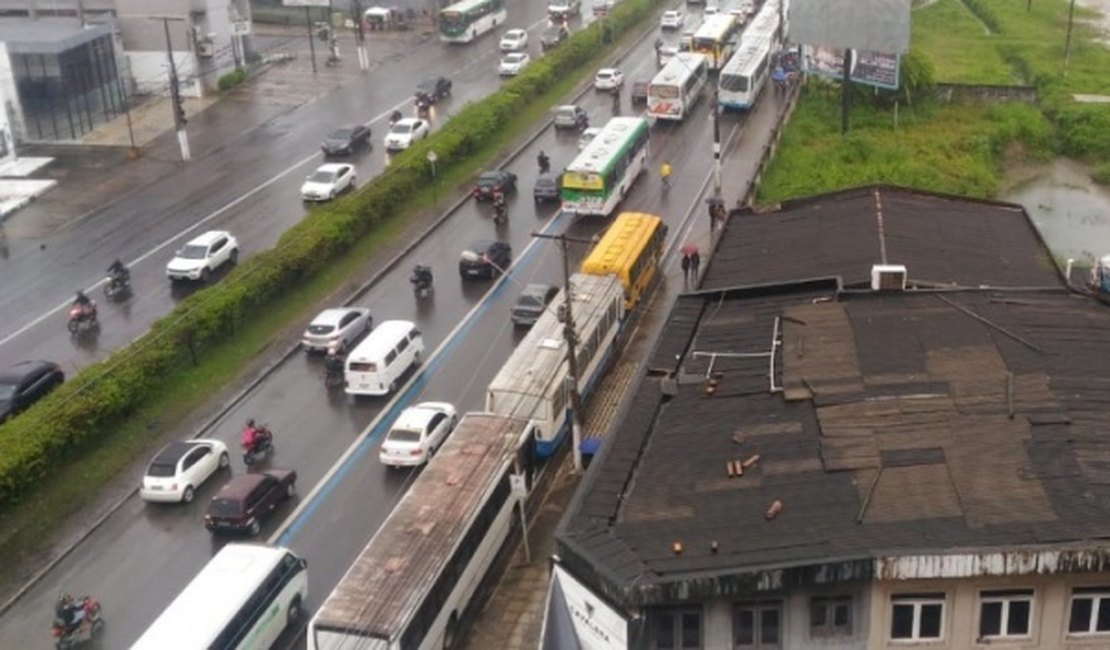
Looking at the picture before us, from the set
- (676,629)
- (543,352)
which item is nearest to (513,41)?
(543,352)

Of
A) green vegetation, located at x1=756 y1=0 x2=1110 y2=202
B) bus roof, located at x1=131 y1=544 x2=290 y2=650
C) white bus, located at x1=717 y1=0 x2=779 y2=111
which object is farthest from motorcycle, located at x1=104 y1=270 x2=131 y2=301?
white bus, located at x1=717 y1=0 x2=779 y2=111

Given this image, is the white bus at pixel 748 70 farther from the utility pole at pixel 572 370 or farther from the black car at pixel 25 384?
the black car at pixel 25 384

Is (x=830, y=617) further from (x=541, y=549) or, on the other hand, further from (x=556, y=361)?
(x=556, y=361)

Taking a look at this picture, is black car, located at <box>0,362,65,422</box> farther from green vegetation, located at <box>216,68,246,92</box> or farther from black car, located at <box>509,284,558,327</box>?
green vegetation, located at <box>216,68,246,92</box>

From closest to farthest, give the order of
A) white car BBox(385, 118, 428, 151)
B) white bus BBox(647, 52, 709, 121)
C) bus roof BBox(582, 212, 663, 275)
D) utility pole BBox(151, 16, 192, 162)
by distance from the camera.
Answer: bus roof BBox(582, 212, 663, 275), utility pole BBox(151, 16, 192, 162), white car BBox(385, 118, 428, 151), white bus BBox(647, 52, 709, 121)

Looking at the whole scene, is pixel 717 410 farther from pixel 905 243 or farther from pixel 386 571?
pixel 905 243

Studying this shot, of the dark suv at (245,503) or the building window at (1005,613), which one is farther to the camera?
the dark suv at (245,503)

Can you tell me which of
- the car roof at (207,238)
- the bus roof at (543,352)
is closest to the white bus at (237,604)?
the bus roof at (543,352)
